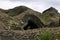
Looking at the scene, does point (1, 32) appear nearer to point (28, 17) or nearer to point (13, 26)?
point (13, 26)

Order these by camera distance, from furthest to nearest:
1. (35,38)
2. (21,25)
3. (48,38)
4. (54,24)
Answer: (54,24) → (21,25) → (35,38) → (48,38)

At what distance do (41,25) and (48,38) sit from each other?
15.9m

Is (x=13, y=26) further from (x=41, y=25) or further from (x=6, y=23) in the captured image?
(x=41, y=25)

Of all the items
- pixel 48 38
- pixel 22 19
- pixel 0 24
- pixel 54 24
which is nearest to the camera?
pixel 48 38

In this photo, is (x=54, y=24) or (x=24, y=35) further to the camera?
(x=54, y=24)

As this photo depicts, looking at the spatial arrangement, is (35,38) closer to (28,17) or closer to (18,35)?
(18,35)

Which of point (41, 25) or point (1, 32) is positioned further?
point (41, 25)

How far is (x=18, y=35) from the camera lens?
72.7ft

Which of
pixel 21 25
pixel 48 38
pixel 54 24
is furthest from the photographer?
pixel 54 24

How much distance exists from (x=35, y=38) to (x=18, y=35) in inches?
66.5

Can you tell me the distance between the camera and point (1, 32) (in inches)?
890

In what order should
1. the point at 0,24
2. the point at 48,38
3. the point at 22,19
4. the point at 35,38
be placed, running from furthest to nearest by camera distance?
the point at 22,19
the point at 0,24
the point at 35,38
the point at 48,38

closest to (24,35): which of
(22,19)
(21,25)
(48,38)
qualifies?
(48,38)

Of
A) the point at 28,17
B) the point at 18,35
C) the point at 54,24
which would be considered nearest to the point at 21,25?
the point at 28,17
